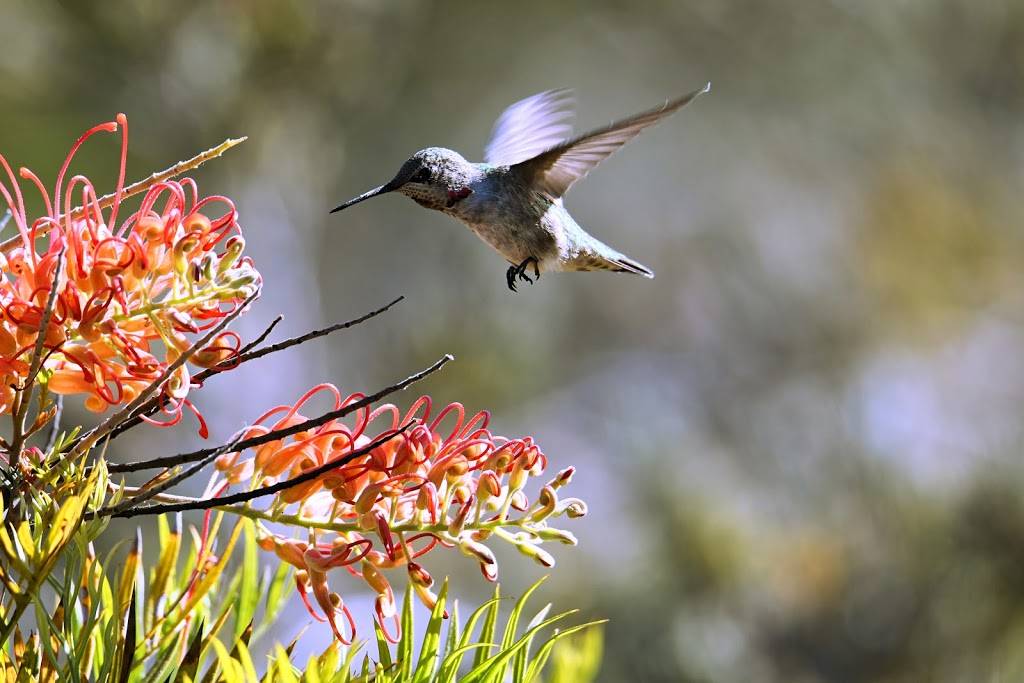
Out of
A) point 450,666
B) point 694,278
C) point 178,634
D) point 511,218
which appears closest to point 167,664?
point 178,634

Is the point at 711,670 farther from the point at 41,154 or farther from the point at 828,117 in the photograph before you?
the point at 828,117

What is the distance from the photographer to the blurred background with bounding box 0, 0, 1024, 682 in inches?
76.0

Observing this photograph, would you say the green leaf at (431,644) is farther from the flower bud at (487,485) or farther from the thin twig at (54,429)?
the thin twig at (54,429)

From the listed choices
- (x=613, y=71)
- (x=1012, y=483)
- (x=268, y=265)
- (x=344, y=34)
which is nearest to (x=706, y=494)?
(x=1012, y=483)

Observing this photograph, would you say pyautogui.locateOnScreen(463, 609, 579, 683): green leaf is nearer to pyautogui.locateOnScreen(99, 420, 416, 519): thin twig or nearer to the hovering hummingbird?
pyautogui.locateOnScreen(99, 420, 416, 519): thin twig

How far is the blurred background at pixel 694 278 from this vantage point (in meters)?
1.93

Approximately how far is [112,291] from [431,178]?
0.59 m

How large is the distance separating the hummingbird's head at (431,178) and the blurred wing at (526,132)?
0.61 feet

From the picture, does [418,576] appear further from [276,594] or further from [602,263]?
[602,263]

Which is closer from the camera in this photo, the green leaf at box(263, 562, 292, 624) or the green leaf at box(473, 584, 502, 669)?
the green leaf at box(473, 584, 502, 669)

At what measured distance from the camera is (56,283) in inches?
17.1

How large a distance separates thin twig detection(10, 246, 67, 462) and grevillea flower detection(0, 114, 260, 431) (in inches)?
0.9

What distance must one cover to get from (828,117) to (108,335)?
4511 mm

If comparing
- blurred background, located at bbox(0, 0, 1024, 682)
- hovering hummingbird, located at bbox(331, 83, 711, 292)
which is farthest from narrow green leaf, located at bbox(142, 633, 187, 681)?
blurred background, located at bbox(0, 0, 1024, 682)
